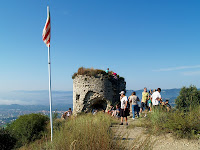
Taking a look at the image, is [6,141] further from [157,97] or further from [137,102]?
[157,97]

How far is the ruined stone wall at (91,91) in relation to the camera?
17016 millimetres

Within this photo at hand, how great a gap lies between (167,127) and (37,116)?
9035 millimetres

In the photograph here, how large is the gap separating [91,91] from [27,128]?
7.61 meters

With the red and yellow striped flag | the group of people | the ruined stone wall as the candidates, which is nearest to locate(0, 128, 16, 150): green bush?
the red and yellow striped flag

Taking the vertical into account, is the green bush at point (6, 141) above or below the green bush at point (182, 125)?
below

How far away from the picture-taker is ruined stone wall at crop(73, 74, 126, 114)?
1702 centimetres

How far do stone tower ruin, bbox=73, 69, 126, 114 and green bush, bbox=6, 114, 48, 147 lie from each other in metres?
5.82

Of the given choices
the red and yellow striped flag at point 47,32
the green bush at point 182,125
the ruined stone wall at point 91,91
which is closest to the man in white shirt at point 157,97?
the green bush at point 182,125

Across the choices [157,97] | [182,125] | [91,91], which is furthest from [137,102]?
[91,91]

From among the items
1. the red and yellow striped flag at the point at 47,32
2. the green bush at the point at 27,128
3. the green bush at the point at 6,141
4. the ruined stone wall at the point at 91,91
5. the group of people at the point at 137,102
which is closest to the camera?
the red and yellow striped flag at the point at 47,32

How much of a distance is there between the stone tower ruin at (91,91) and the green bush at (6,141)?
26.0 ft

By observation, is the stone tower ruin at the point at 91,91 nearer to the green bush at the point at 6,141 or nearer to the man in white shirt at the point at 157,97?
the man in white shirt at the point at 157,97

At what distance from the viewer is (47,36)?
7.51 meters

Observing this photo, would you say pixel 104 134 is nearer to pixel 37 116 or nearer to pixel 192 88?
pixel 37 116
